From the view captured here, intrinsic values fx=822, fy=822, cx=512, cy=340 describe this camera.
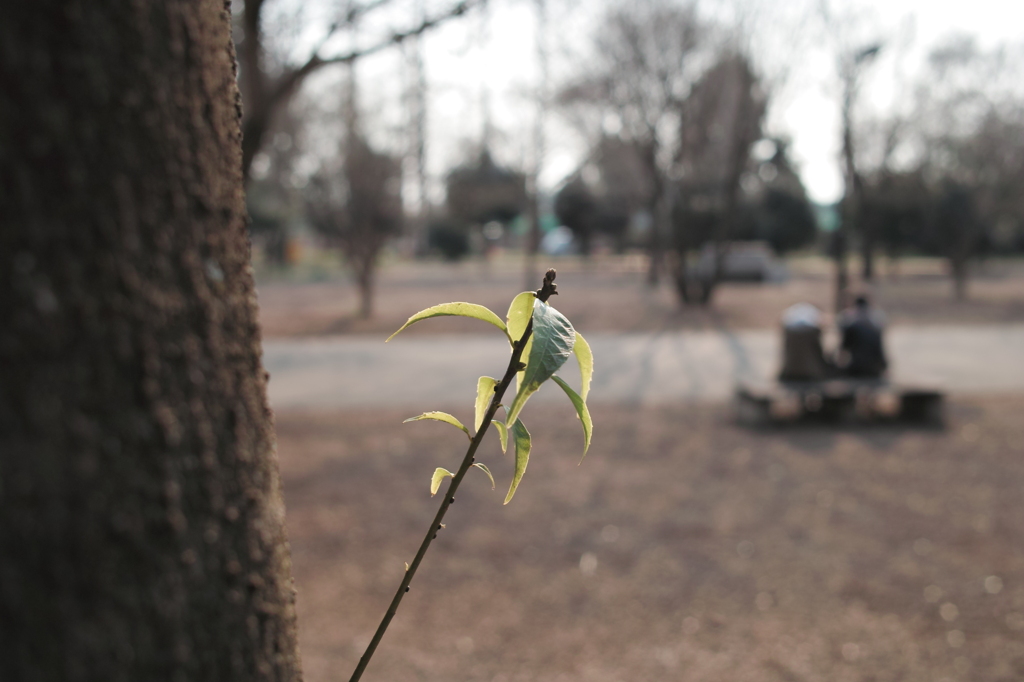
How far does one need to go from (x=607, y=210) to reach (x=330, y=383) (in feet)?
139

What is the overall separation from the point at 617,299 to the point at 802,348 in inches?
603

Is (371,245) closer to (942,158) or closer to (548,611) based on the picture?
(548,611)

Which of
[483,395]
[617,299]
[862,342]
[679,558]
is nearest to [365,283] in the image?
[617,299]

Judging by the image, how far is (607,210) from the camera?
52.3 metres

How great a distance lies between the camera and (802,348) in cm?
898

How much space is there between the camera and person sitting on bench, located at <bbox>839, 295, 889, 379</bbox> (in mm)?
9023

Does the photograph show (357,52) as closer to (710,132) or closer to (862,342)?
(862,342)

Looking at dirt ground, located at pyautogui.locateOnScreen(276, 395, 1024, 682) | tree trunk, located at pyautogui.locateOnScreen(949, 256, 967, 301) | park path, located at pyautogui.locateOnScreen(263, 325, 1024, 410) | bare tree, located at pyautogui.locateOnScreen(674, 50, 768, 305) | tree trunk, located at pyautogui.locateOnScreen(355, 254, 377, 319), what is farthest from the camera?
tree trunk, located at pyautogui.locateOnScreen(949, 256, 967, 301)

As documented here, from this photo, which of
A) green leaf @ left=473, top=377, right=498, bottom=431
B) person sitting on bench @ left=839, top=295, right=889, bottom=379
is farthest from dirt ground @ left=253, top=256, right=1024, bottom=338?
green leaf @ left=473, top=377, right=498, bottom=431

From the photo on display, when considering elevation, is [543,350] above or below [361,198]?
below

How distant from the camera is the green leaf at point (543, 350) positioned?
22.3 inches

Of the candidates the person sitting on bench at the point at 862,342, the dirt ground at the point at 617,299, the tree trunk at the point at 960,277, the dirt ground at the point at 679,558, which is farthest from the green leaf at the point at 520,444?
the tree trunk at the point at 960,277

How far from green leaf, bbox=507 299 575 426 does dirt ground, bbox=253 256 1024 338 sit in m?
16.3

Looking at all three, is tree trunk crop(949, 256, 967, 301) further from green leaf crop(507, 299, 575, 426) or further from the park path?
green leaf crop(507, 299, 575, 426)
